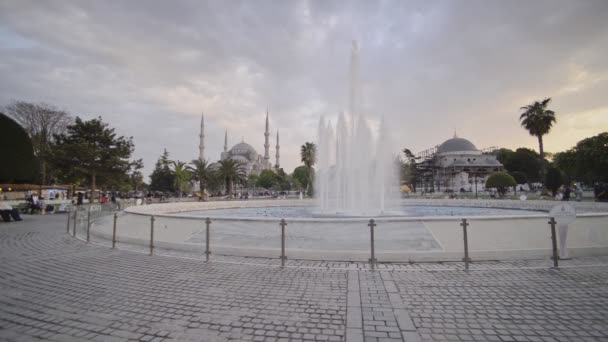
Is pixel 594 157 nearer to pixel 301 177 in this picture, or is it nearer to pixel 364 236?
pixel 364 236

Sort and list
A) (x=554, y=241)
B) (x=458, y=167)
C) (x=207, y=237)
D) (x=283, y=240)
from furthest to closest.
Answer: (x=458, y=167) → (x=207, y=237) → (x=283, y=240) → (x=554, y=241)

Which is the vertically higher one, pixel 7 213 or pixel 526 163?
pixel 526 163

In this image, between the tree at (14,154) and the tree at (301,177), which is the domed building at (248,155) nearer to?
the tree at (301,177)

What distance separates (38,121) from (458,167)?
10089 cm

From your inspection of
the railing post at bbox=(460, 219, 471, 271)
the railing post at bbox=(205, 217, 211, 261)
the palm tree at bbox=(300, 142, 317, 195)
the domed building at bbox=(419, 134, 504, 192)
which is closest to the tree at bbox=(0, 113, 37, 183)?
the railing post at bbox=(205, 217, 211, 261)

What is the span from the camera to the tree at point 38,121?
35.1m

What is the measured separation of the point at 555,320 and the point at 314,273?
401 cm

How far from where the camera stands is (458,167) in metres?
96.6

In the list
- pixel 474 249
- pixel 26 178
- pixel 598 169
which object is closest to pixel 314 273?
pixel 474 249

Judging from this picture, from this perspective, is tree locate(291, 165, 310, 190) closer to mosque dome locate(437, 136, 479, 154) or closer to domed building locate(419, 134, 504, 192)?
domed building locate(419, 134, 504, 192)

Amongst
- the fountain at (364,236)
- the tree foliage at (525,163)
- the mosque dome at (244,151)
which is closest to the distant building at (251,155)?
the mosque dome at (244,151)

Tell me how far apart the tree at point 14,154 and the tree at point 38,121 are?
11.9 metres

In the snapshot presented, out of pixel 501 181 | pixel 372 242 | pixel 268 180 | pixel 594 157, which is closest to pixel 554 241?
pixel 372 242

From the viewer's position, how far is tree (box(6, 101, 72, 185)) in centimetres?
3509
